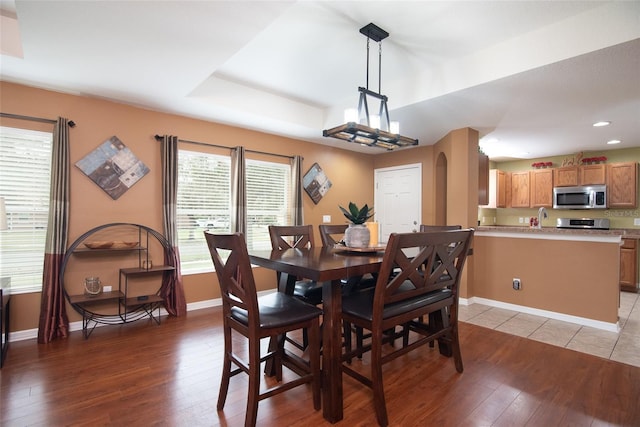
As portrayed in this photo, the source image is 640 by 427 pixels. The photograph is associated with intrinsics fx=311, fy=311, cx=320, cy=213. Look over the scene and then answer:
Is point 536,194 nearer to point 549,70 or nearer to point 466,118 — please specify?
point 466,118

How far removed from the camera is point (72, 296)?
3.04m

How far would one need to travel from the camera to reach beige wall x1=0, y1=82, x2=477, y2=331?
2926mm

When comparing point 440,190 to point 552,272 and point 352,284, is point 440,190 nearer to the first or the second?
point 552,272

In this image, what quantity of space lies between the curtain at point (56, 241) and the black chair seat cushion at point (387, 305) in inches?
109

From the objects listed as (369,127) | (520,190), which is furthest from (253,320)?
(520,190)

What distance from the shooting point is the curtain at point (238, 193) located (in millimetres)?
4074

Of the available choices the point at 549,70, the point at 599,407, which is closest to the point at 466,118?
the point at 549,70

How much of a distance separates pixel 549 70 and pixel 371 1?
1.55 meters

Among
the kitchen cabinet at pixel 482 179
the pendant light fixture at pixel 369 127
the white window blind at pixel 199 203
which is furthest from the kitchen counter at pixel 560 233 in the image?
the white window blind at pixel 199 203

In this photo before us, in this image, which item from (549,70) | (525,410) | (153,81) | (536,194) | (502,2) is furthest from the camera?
(536,194)

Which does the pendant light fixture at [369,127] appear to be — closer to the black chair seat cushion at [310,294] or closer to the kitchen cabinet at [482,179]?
the black chair seat cushion at [310,294]

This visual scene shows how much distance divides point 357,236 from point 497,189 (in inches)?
209

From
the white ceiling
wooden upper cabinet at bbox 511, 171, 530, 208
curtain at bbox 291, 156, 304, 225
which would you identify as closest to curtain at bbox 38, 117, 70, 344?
the white ceiling

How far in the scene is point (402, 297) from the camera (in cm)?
174
